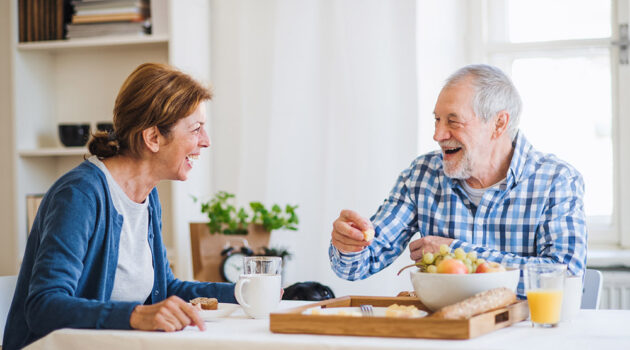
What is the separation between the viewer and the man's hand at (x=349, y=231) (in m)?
1.73

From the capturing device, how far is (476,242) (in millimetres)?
2037

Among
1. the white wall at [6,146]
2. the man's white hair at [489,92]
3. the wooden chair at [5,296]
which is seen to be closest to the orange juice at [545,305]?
the man's white hair at [489,92]

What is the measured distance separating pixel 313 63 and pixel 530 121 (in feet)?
3.17

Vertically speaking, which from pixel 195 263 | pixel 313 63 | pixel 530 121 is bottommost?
pixel 195 263

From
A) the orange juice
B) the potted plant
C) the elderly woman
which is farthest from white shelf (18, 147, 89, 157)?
the orange juice

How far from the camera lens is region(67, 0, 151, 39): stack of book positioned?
9.98ft

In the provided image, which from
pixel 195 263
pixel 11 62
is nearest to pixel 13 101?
pixel 11 62

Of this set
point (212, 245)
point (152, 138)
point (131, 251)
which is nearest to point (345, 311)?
point (131, 251)

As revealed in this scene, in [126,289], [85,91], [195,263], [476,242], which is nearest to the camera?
[126,289]

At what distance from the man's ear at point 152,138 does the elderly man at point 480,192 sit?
0.50 meters

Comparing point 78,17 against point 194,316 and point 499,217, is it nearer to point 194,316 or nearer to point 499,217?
point 499,217

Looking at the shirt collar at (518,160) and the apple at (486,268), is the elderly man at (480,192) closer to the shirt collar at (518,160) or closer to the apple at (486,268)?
the shirt collar at (518,160)

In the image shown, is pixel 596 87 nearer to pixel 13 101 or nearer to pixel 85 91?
pixel 85 91

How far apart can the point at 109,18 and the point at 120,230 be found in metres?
1.65
